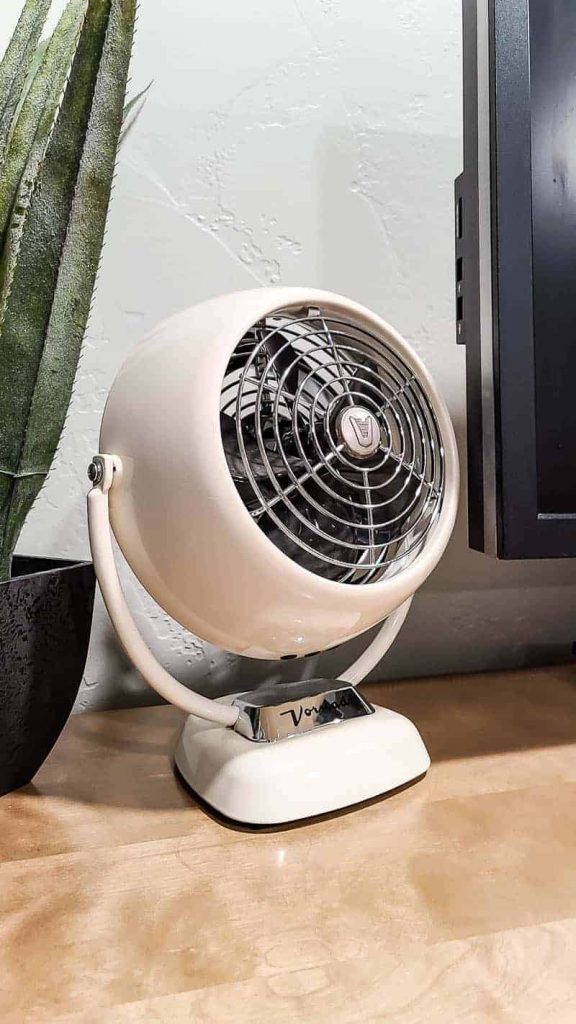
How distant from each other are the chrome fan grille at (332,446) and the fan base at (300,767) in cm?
12

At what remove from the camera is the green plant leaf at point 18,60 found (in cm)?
61

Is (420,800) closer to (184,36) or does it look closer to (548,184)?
(548,184)

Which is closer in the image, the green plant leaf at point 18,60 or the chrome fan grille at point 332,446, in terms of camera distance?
the chrome fan grille at point 332,446

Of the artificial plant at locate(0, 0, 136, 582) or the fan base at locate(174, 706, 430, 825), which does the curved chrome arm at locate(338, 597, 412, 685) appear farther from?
the artificial plant at locate(0, 0, 136, 582)

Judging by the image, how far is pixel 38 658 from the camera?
545mm

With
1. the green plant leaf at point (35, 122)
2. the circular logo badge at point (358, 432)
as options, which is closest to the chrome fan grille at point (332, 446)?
the circular logo badge at point (358, 432)

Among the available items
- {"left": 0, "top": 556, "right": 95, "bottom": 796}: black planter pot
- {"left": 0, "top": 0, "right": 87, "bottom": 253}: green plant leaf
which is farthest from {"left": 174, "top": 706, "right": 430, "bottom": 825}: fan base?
{"left": 0, "top": 0, "right": 87, "bottom": 253}: green plant leaf

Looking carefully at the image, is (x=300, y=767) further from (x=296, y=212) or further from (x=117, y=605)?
(x=296, y=212)

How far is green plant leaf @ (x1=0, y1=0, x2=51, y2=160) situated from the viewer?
0.61 m

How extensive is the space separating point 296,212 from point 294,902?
0.68m

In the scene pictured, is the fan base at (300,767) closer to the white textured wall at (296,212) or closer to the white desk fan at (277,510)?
the white desk fan at (277,510)

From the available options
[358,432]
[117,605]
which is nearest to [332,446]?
[358,432]

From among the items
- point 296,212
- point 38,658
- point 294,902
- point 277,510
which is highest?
point 296,212

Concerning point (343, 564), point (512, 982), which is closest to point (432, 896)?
point (512, 982)
